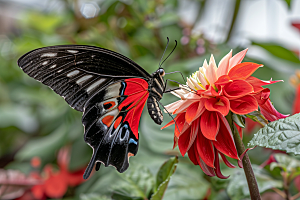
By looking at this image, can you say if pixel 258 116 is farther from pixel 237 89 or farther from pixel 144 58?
pixel 144 58

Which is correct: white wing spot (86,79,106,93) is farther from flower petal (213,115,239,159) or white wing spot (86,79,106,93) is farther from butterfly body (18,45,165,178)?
flower petal (213,115,239,159)

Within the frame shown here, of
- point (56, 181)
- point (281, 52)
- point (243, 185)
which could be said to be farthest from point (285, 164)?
point (56, 181)

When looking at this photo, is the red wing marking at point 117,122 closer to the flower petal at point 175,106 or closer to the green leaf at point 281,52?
the flower petal at point 175,106

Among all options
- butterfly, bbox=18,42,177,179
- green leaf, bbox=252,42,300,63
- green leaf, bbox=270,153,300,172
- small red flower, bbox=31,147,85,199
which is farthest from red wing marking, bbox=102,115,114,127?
green leaf, bbox=252,42,300,63

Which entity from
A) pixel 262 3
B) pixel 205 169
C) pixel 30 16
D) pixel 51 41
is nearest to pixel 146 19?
pixel 51 41

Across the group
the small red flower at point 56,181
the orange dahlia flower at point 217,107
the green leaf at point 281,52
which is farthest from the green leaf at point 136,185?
the green leaf at point 281,52

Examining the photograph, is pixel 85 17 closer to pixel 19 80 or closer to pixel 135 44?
pixel 135 44

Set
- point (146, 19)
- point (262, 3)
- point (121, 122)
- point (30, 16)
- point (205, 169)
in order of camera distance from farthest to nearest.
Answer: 1. point (30, 16)
2. point (262, 3)
3. point (146, 19)
4. point (121, 122)
5. point (205, 169)
